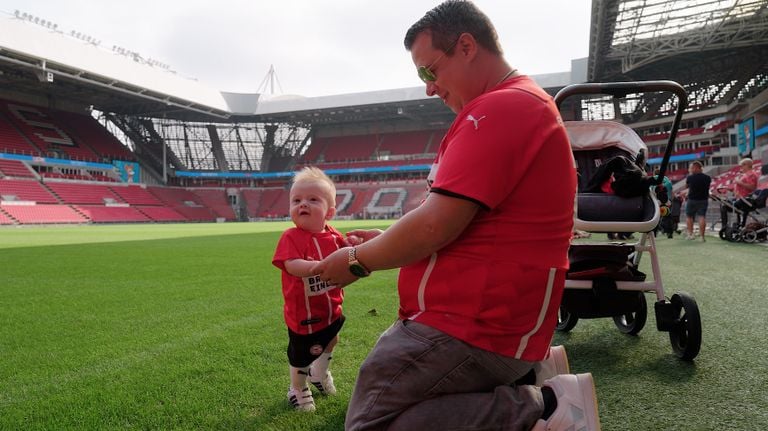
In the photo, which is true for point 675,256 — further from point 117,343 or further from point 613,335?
point 117,343

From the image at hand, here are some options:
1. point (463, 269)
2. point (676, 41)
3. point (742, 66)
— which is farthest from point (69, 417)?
point (742, 66)

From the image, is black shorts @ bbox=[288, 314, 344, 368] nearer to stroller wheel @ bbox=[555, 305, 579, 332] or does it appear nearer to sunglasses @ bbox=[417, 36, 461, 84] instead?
sunglasses @ bbox=[417, 36, 461, 84]

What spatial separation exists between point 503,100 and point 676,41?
96.8ft

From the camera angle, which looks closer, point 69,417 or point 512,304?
point 512,304

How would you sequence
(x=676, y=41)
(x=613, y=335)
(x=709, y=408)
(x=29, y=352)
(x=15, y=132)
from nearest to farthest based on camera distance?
1. (x=709, y=408)
2. (x=29, y=352)
3. (x=613, y=335)
4. (x=676, y=41)
5. (x=15, y=132)

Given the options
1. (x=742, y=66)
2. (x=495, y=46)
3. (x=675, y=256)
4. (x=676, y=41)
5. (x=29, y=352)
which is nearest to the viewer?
(x=495, y=46)

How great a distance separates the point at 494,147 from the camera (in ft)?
3.82

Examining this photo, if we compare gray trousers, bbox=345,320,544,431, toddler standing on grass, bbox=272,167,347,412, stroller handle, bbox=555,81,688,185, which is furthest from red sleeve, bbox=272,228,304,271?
stroller handle, bbox=555,81,688,185

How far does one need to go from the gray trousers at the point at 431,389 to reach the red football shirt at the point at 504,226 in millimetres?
51

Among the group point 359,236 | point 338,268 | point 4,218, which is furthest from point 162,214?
point 338,268

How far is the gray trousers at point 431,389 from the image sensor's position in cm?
129

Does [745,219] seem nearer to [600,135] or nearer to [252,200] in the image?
[600,135]

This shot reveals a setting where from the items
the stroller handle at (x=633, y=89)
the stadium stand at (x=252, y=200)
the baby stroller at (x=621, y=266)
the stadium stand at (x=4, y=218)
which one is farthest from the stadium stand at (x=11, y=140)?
the baby stroller at (x=621, y=266)

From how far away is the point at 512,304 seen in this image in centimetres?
125
